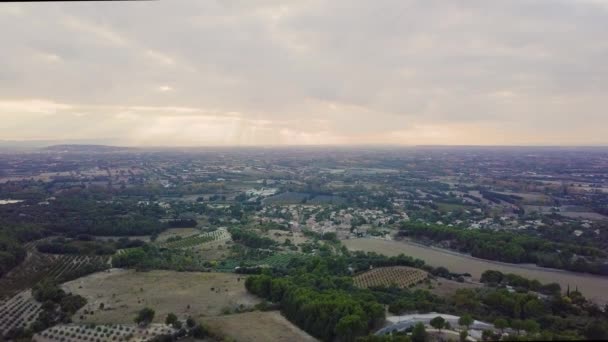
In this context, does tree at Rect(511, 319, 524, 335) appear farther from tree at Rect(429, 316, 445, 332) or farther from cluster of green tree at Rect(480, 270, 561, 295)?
cluster of green tree at Rect(480, 270, 561, 295)

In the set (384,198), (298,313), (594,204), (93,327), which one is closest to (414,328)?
(298,313)

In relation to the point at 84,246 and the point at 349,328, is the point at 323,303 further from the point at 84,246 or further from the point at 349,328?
the point at 84,246

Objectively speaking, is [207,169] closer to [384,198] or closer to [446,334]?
[384,198]

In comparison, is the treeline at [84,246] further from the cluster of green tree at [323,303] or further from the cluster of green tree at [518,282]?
the cluster of green tree at [518,282]

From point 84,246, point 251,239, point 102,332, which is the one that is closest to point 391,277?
point 251,239

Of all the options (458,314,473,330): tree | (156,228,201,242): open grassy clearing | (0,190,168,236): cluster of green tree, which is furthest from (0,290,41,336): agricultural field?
(458,314,473,330): tree

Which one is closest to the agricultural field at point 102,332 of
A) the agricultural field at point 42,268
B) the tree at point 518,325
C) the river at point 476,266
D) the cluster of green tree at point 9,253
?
the agricultural field at point 42,268
